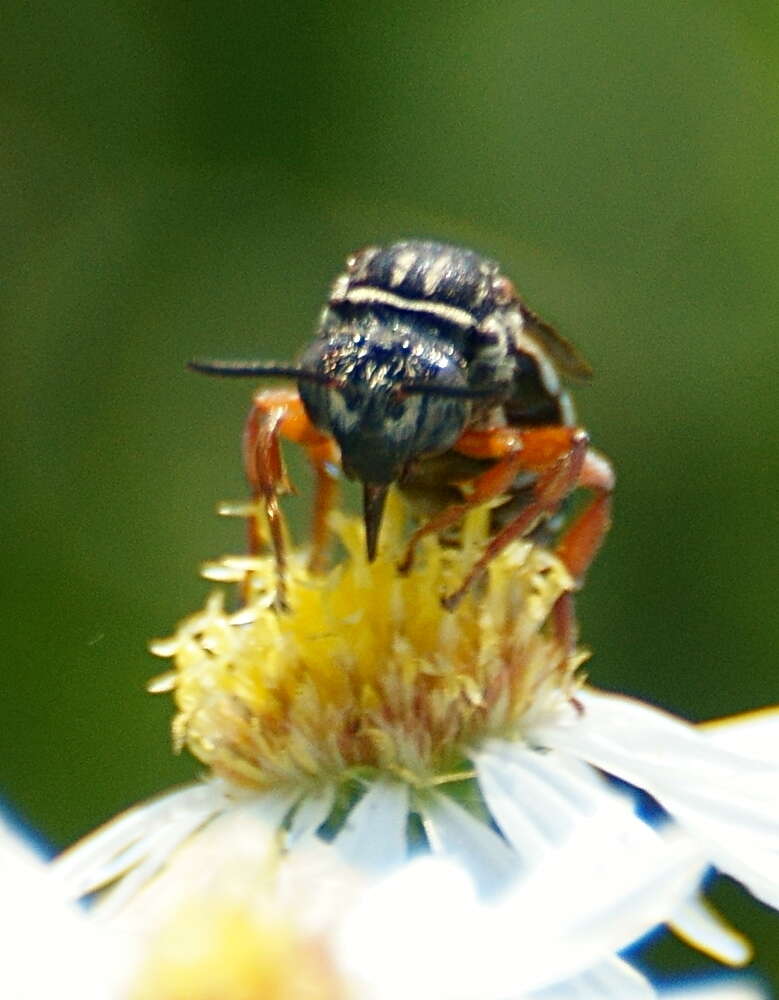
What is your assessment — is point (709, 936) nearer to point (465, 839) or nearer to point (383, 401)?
point (465, 839)

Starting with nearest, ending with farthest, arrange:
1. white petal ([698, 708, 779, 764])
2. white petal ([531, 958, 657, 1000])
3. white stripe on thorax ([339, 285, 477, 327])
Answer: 1. white petal ([531, 958, 657, 1000])
2. white stripe on thorax ([339, 285, 477, 327])
3. white petal ([698, 708, 779, 764])

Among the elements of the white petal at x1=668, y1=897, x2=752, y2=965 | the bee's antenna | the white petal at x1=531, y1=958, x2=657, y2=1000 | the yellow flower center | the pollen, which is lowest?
the white petal at x1=668, y1=897, x2=752, y2=965

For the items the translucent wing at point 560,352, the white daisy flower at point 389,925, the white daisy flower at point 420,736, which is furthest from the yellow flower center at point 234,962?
the translucent wing at point 560,352

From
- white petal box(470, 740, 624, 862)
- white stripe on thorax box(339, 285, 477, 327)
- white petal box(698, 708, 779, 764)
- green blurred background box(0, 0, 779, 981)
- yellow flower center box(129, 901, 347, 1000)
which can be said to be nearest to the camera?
yellow flower center box(129, 901, 347, 1000)

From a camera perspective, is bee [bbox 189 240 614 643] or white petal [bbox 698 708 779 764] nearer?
bee [bbox 189 240 614 643]

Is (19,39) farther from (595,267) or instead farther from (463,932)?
(463,932)

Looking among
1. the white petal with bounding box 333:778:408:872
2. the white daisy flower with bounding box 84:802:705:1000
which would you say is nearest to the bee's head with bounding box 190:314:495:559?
the white petal with bounding box 333:778:408:872

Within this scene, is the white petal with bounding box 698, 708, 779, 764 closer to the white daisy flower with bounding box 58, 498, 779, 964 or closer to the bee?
the white daisy flower with bounding box 58, 498, 779, 964
